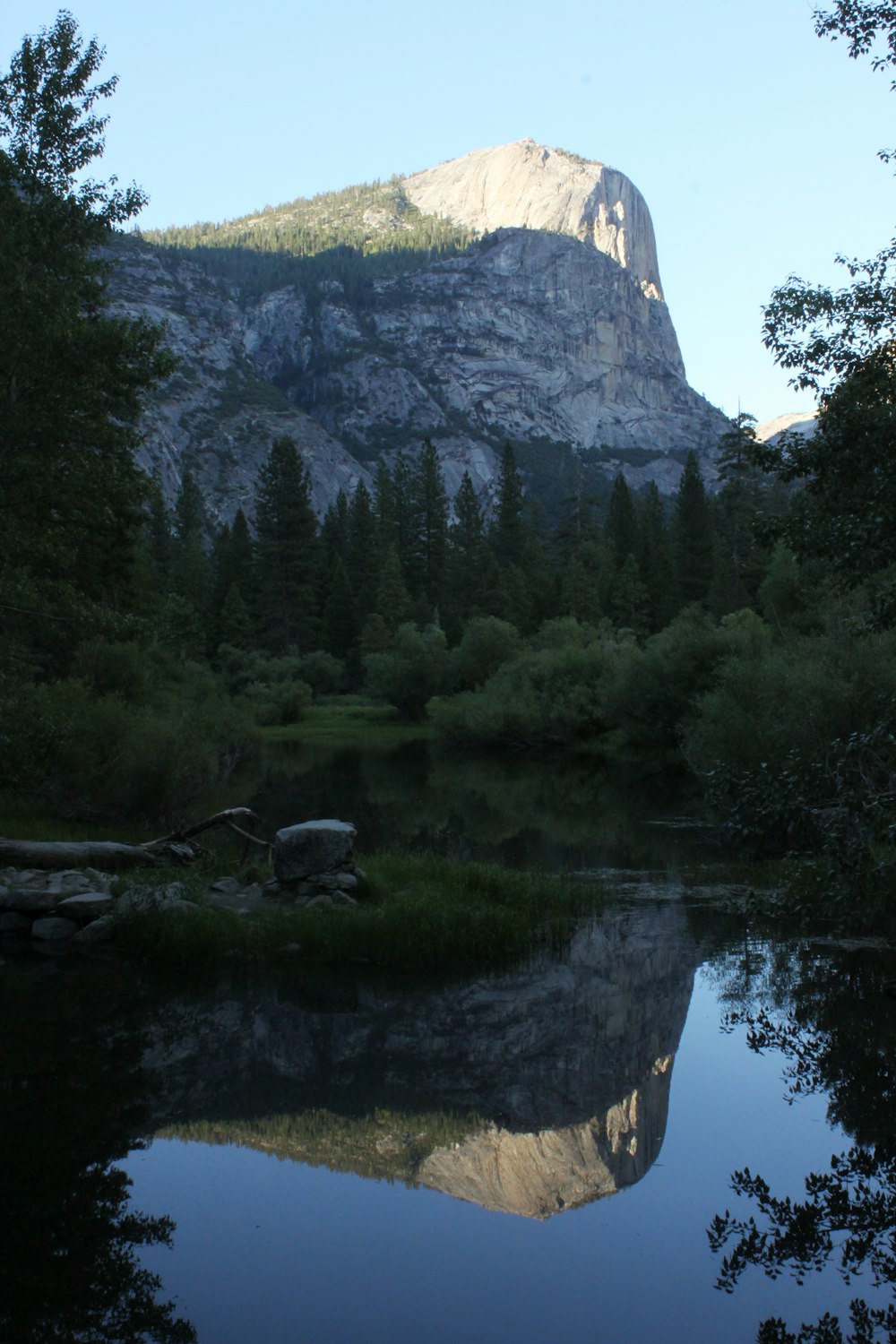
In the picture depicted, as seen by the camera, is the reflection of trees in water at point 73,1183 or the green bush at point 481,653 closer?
the reflection of trees in water at point 73,1183

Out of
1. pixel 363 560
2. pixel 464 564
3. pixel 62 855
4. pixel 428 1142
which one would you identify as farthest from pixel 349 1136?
pixel 363 560

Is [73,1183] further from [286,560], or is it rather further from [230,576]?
[230,576]

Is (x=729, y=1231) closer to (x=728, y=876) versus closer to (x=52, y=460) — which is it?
(x=728, y=876)

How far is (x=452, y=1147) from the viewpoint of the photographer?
8453 mm

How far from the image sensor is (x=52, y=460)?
637 inches

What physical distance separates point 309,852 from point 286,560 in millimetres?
65334

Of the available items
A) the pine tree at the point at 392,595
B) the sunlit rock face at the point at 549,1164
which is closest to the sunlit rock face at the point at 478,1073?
the sunlit rock face at the point at 549,1164

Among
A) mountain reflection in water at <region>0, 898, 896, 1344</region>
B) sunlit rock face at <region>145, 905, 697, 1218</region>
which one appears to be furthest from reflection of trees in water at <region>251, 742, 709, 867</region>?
mountain reflection in water at <region>0, 898, 896, 1344</region>

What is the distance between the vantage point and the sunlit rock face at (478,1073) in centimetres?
827

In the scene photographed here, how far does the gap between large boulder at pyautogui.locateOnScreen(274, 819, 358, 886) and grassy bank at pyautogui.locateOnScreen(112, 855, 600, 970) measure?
563mm

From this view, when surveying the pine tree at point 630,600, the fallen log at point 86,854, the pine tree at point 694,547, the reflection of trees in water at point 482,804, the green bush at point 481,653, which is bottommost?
the reflection of trees in water at point 482,804

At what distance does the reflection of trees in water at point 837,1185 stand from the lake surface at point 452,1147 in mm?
28

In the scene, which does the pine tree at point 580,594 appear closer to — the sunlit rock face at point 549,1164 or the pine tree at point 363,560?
the pine tree at point 363,560

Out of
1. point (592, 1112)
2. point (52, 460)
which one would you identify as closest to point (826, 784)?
point (592, 1112)
